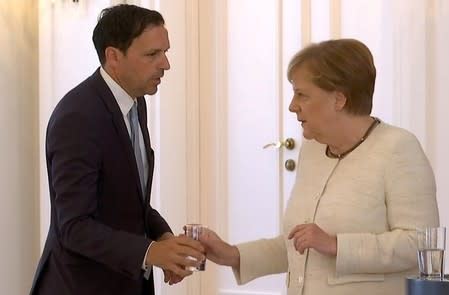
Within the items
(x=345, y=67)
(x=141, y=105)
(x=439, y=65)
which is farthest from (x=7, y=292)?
(x=345, y=67)

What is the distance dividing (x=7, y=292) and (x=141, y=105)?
6.85 ft

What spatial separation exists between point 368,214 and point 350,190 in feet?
0.27

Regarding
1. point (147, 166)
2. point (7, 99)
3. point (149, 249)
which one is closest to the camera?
point (149, 249)

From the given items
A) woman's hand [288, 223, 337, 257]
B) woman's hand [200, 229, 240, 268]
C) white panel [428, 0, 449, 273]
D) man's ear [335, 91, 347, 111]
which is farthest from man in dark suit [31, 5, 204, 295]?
white panel [428, 0, 449, 273]

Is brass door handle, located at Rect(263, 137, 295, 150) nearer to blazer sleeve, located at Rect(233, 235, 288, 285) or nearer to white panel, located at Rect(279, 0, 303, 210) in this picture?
white panel, located at Rect(279, 0, 303, 210)

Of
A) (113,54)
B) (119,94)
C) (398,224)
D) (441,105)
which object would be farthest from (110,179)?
(441,105)

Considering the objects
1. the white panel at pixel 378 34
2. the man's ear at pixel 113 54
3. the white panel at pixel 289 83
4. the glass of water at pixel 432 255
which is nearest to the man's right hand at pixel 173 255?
the man's ear at pixel 113 54

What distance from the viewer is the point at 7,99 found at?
4266 millimetres

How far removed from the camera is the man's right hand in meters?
2.25

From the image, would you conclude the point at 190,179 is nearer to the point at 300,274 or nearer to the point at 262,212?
the point at 262,212

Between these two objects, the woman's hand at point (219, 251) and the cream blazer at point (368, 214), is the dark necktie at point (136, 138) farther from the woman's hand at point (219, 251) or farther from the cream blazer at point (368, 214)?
the cream blazer at point (368, 214)

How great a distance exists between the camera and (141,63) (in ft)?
8.06

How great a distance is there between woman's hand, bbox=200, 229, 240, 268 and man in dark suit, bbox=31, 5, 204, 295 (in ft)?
0.40

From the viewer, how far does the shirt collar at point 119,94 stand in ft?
7.99
